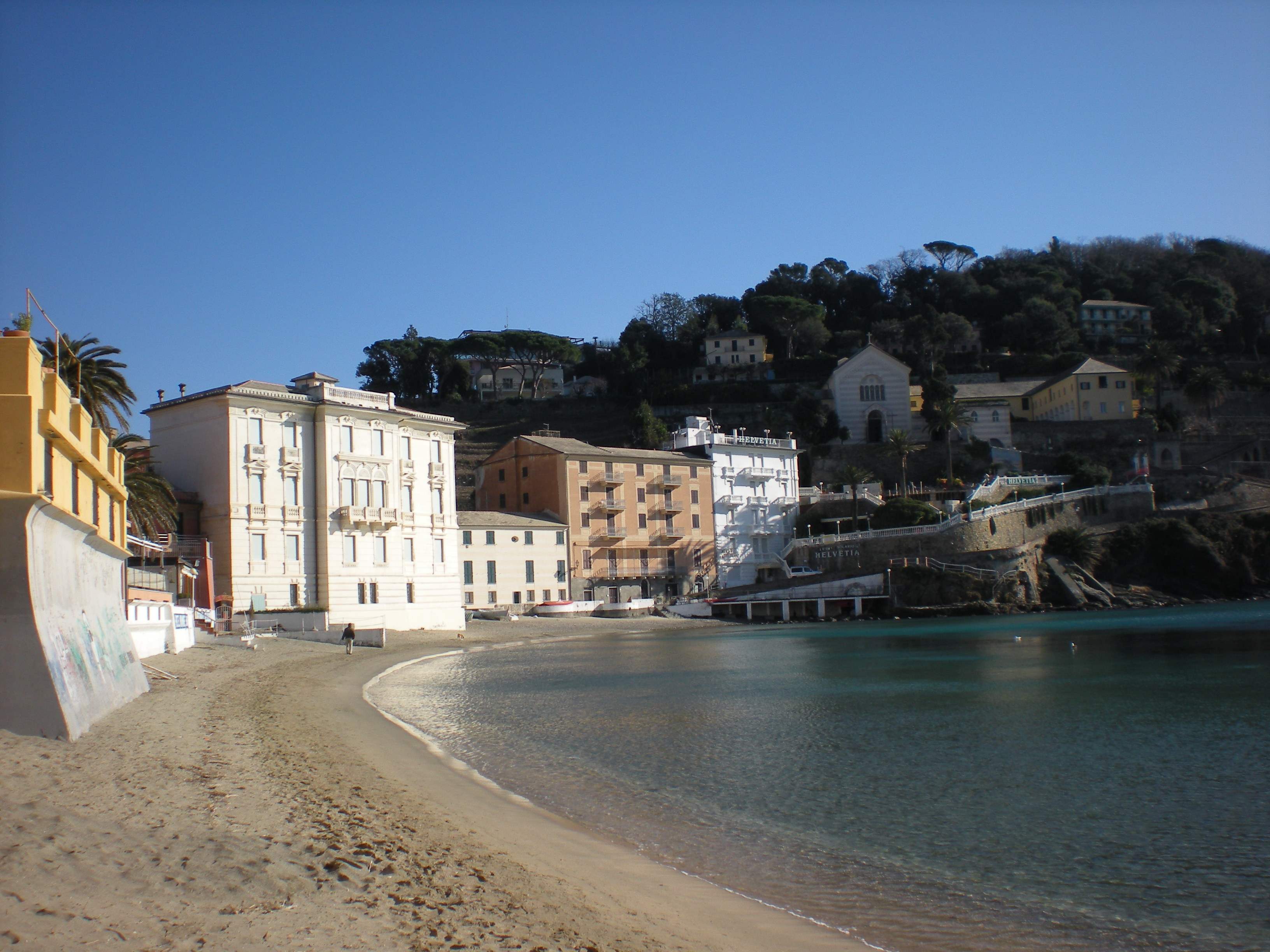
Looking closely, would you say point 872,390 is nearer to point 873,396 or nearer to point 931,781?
point 873,396

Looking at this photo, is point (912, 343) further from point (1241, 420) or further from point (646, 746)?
point (646, 746)

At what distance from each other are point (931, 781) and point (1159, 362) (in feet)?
309

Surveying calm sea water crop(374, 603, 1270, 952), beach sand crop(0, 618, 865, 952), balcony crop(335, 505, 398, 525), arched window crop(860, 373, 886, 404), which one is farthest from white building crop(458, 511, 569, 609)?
beach sand crop(0, 618, 865, 952)

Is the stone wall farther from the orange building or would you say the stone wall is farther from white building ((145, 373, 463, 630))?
white building ((145, 373, 463, 630))

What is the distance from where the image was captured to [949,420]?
8988cm

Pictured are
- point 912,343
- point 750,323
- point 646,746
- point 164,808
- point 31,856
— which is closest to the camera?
point 31,856

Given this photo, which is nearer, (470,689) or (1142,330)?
(470,689)

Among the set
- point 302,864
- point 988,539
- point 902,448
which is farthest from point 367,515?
point 902,448

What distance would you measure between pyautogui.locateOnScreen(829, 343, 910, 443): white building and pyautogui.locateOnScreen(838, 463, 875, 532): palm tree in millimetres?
6702

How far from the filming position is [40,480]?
13.4 metres

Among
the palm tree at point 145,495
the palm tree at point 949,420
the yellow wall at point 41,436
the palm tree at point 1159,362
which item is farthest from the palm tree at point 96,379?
the palm tree at point 1159,362

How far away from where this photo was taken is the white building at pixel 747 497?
261 ft

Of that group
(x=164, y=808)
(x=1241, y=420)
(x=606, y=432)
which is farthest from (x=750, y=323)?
(x=164, y=808)

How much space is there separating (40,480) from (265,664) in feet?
64.5
